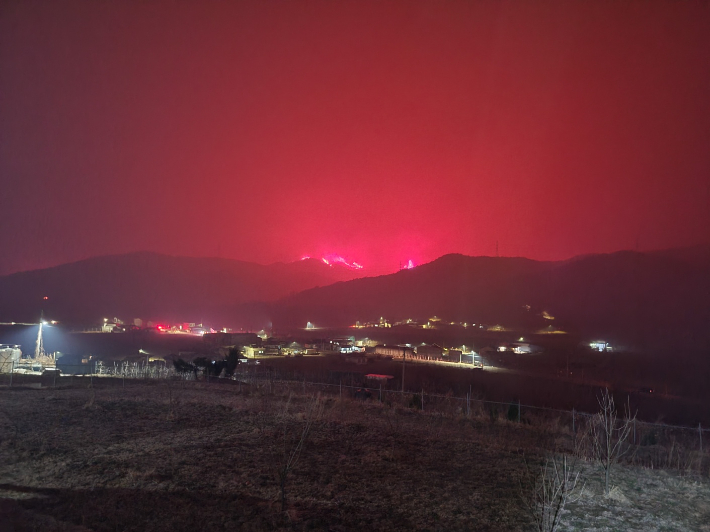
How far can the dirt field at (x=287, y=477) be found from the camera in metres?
8.00

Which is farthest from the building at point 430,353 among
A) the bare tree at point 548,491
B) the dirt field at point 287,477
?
the bare tree at point 548,491

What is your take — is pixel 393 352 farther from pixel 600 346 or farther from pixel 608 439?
pixel 608 439

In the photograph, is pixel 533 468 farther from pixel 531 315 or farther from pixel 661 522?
pixel 531 315

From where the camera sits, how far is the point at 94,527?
735 centimetres

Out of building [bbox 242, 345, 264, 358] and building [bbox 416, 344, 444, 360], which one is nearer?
building [bbox 242, 345, 264, 358]

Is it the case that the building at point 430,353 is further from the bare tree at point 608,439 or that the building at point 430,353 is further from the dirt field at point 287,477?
the dirt field at point 287,477

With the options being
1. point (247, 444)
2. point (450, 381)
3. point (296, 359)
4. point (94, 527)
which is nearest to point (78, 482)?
point (94, 527)

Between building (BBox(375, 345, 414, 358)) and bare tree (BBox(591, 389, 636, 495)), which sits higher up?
bare tree (BBox(591, 389, 636, 495))

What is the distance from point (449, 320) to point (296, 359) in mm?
66999

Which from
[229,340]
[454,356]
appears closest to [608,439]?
[454,356]

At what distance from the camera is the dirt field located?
Result: 8.00 metres

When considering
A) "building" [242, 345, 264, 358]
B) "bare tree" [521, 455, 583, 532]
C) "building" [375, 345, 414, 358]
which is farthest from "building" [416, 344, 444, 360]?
"bare tree" [521, 455, 583, 532]

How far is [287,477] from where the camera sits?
32.8 feet

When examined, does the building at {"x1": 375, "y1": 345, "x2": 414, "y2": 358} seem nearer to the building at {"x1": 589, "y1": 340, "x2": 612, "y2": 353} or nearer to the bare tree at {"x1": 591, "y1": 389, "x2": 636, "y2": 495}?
the building at {"x1": 589, "y1": 340, "x2": 612, "y2": 353}
